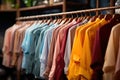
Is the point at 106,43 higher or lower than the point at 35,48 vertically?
higher

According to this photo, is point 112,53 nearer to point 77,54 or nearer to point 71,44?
point 77,54

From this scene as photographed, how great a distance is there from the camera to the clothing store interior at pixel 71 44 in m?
2.00

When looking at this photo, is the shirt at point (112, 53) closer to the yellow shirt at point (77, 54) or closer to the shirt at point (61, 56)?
the yellow shirt at point (77, 54)

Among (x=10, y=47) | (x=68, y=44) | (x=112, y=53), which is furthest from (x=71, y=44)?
(x=10, y=47)

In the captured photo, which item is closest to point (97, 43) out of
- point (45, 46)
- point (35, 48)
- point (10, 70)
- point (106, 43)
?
point (106, 43)

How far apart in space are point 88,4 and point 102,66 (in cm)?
138

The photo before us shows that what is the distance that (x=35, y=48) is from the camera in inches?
109

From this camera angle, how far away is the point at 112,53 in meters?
1.92

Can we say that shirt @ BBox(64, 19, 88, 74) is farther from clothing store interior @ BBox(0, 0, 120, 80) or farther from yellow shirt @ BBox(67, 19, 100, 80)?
yellow shirt @ BBox(67, 19, 100, 80)

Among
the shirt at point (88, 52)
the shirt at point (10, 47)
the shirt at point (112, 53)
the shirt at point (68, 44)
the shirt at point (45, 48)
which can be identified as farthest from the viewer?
the shirt at point (10, 47)

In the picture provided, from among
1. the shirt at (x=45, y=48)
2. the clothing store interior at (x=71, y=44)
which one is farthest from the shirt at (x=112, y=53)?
the shirt at (x=45, y=48)

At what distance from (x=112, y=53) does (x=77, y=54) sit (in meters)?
0.33

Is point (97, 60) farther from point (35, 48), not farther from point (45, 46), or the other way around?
point (35, 48)

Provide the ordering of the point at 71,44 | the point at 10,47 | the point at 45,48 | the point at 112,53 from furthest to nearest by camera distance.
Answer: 1. the point at 10,47
2. the point at 45,48
3. the point at 71,44
4. the point at 112,53
